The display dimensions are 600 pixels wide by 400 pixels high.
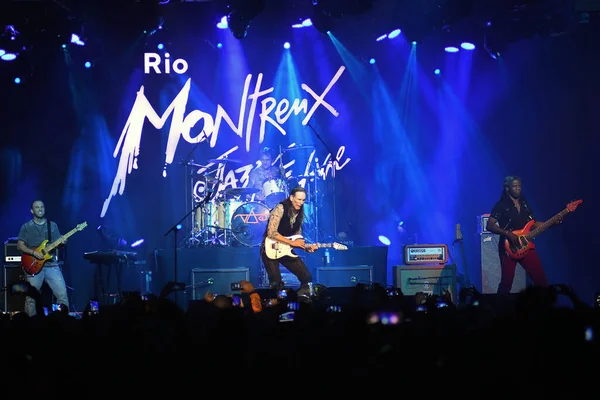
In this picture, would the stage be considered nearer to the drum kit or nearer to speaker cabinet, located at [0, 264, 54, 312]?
the drum kit

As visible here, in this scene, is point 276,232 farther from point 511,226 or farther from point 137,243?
point 137,243

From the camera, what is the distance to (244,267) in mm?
14062

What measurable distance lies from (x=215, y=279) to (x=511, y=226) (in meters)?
5.17

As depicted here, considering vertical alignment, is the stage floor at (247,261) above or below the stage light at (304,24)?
below

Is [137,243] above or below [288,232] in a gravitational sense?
above

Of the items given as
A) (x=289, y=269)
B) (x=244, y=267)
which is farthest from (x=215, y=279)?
(x=289, y=269)

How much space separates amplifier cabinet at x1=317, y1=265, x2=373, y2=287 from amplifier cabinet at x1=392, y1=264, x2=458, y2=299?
0.66m

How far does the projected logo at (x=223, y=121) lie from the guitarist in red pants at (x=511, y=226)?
18.1 ft

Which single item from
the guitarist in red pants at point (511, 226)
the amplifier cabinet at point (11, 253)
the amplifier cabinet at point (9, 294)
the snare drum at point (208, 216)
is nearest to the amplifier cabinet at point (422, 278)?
the guitarist in red pants at point (511, 226)

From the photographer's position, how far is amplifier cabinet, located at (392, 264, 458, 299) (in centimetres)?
1339

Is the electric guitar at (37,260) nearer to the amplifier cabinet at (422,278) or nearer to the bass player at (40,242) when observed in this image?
the bass player at (40,242)

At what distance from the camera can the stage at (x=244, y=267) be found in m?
13.8

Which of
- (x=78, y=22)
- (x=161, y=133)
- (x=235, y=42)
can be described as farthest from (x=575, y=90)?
(x=78, y=22)

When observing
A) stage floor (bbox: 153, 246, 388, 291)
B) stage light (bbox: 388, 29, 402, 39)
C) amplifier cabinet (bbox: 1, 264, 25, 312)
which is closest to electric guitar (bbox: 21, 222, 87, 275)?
amplifier cabinet (bbox: 1, 264, 25, 312)
